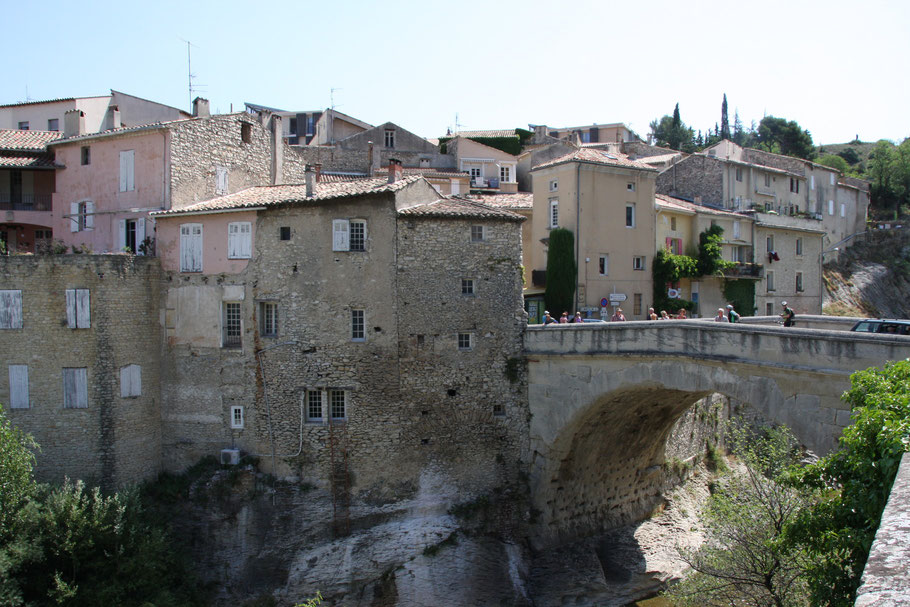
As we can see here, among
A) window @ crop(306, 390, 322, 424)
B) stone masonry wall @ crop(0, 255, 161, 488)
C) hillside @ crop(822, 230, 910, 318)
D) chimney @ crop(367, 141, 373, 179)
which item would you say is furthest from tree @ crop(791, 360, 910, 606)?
hillside @ crop(822, 230, 910, 318)

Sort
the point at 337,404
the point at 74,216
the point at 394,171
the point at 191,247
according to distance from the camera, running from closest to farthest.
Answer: the point at 337,404 < the point at 191,247 < the point at 394,171 < the point at 74,216

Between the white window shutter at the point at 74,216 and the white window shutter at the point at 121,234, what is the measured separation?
9.15 feet

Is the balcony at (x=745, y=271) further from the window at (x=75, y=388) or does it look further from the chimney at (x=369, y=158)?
the window at (x=75, y=388)

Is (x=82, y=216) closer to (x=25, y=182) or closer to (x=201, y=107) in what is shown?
(x=25, y=182)

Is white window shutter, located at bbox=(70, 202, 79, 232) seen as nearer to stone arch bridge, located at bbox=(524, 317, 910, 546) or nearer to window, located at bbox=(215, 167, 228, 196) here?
window, located at bbox=(215, 167, 228, 196)

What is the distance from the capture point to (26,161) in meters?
30.5

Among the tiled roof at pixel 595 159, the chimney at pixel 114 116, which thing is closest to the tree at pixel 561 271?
the tiled roof at pixel 595 159

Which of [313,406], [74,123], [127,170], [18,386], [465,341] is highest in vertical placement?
[74,123]

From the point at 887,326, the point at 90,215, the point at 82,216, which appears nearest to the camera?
the point at 887,326

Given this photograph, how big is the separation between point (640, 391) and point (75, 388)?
18.9m

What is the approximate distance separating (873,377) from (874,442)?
214cm

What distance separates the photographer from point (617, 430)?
2619cm

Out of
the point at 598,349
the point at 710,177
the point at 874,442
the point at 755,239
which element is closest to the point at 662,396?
the point at 598,349

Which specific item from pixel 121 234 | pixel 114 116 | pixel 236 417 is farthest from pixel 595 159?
pixel 114 116
